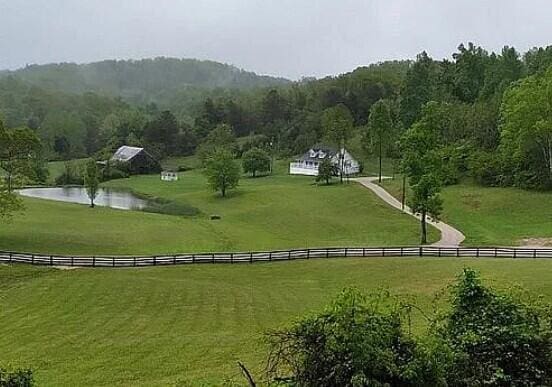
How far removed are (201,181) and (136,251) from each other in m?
58.6

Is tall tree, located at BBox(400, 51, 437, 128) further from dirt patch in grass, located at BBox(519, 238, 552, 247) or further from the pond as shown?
dirt patch in grass, located at BBox(519, 238, 552, 247)

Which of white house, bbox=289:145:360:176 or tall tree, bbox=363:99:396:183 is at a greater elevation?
tall tree, bbox=363:99:396:183

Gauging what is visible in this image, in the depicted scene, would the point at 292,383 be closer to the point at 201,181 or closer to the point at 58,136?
the point at 201,181

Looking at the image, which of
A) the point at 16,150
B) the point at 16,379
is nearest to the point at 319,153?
the point at 16,150

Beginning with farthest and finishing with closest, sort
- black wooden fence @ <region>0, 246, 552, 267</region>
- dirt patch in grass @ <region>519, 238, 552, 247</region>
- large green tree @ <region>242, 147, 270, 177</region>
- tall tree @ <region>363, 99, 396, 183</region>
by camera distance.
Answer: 1. large green tree @ <region>242, 147, 270, 177</region>
2. tall tree @ <region>363, 99, 396, 183</region>
3. dirt patch in grass @ <region>519, 238, 552, 247</region>
4. black wooden fence @ <region>0, 246, 552, 267</region>

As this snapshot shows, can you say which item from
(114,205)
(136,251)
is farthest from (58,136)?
(136,251)

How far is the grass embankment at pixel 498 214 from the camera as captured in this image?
50.0m

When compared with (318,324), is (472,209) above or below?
below

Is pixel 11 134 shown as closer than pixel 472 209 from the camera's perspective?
Yes

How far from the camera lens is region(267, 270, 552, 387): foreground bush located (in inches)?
376

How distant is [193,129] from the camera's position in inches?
5901

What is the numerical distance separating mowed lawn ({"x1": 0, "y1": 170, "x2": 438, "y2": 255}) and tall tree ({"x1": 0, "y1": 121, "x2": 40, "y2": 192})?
4.75 meters

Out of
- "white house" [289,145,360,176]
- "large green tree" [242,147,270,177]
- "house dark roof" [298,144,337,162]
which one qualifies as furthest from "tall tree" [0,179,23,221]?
"large green tree" [242,147,270,177]

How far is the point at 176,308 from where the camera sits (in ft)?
92.9
